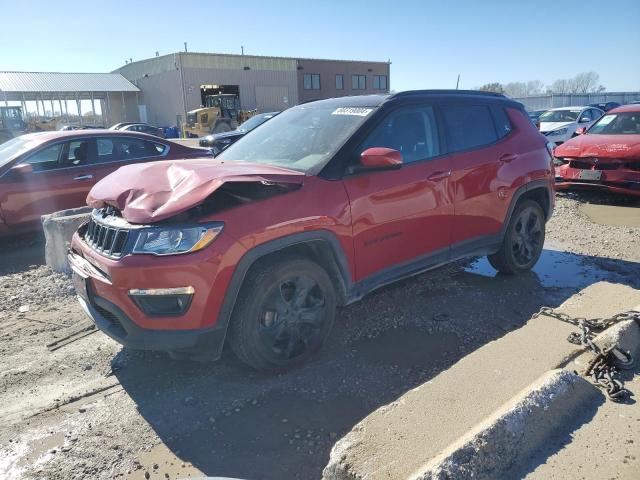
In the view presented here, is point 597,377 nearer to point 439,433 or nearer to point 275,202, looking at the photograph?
point 439,433

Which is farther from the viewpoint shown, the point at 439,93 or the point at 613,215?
the point at 613,215

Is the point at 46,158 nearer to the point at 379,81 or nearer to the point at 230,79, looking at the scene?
the point at 230,79

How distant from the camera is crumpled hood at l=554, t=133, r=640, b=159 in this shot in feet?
26.2

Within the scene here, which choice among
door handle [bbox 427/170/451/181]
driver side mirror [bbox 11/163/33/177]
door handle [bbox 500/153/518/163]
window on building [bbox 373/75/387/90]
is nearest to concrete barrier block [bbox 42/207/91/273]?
driver side mirror [bbox 11/163/33/177]

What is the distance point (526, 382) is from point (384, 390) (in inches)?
35.3

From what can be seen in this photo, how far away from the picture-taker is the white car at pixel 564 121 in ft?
49.4

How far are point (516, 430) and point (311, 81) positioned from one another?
56.0 m

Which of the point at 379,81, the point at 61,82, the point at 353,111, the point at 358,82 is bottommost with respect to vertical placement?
the point at 353,111

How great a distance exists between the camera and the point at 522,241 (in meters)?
5.27

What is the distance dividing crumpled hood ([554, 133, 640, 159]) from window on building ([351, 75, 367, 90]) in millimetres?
52653

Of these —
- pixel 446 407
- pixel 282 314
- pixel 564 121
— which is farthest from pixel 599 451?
pixel 564 121

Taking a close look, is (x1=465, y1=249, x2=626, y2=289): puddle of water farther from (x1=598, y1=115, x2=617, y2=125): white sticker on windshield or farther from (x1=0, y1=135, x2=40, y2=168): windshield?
(x1=0, y1=135, x2=40, y2=168): windshield

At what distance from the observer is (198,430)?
9.53ft

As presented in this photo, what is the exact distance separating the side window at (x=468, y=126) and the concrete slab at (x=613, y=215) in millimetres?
3679
